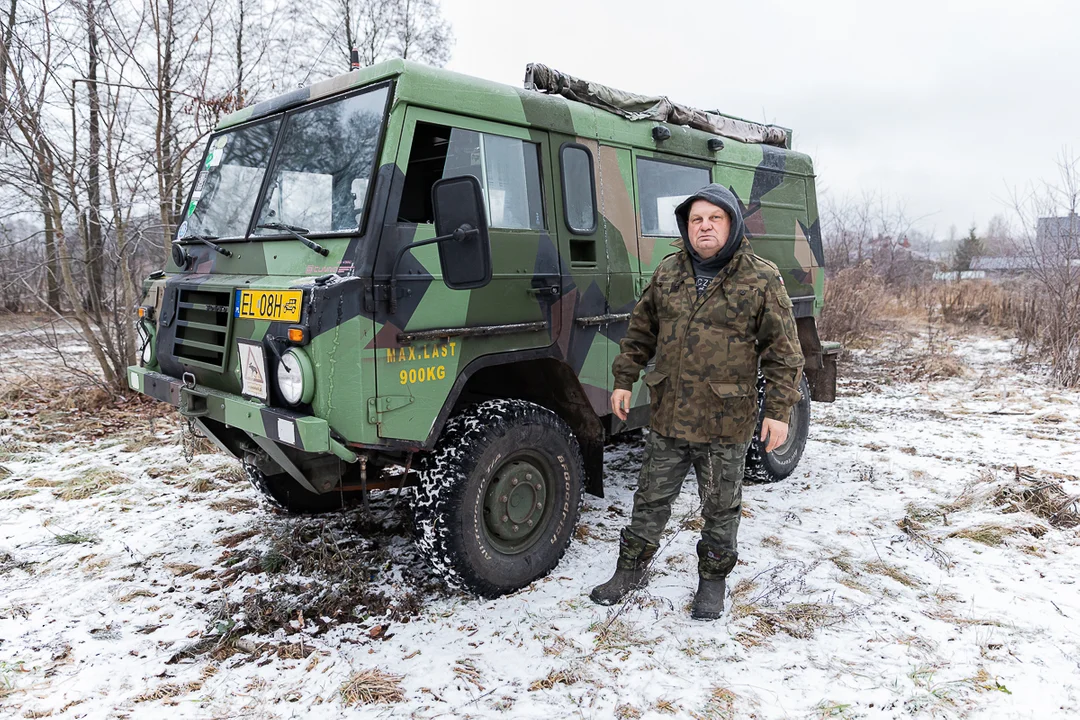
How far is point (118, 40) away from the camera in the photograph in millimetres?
6836

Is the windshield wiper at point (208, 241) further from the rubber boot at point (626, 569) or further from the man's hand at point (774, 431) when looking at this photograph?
the man's hand at point (774, 431)

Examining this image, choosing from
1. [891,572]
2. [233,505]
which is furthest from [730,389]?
[233,505]

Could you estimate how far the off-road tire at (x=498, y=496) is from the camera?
310cm

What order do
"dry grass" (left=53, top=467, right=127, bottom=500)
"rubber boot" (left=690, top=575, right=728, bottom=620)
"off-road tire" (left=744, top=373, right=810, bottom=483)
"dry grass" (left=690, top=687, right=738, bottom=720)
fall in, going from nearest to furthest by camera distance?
"dry grass" (left=690, top=687, right=738, bottom=720) < "rubber boot" (left=690, top=575, right=728, bottom=620) < "dry grass" (left=53, top=467, right=127, bottom=500) < "off-road tire" (left=744, top=373, right=810, bottom=483)

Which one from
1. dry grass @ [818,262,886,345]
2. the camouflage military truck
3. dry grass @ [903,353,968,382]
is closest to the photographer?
the camouflage military truck

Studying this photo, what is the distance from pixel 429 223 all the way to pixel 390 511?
2169 millimetres

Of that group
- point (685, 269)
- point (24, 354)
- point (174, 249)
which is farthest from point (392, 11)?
point (685, 269)

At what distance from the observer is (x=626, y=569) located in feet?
10.9

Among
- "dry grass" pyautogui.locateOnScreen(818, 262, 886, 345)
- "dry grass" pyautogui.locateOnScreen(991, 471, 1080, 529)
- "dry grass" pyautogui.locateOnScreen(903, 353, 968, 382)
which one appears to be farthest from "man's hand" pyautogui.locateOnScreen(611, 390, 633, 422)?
"dry grass" pyautogui.locateOnScreen(818, 262, 886, 345)

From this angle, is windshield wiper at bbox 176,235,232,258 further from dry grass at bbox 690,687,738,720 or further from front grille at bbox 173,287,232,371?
dry grass at bbox 690,687,738,720

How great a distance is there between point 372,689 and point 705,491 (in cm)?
168

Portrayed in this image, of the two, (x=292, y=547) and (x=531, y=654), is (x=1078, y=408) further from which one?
(x=292, y=547)

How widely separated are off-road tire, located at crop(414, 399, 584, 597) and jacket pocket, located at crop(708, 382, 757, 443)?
2.92 feet

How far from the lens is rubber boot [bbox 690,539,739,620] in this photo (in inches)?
123
